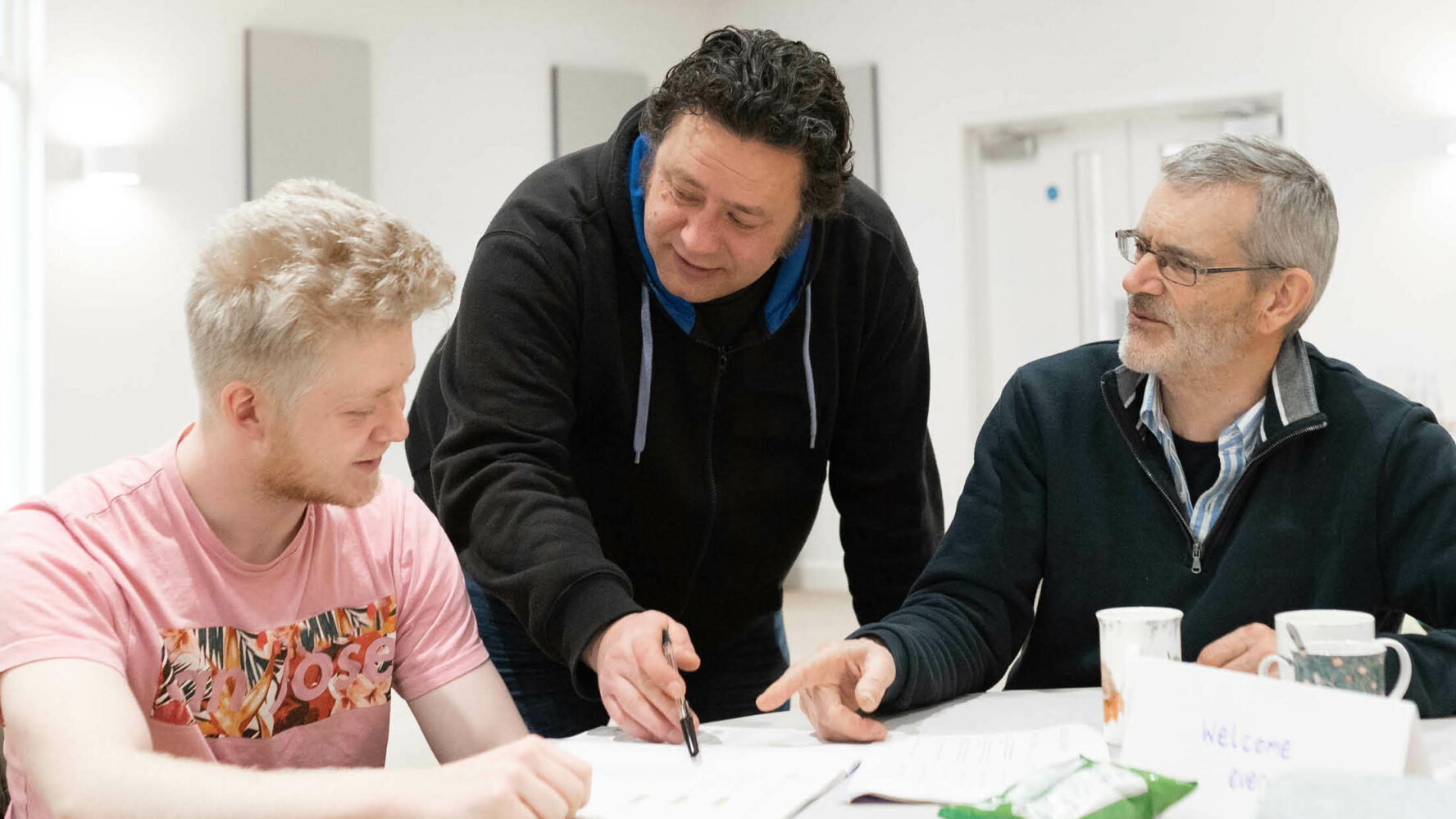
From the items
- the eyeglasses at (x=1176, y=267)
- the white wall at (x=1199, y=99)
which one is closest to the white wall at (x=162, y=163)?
Answer: the white wall at (x=1199, y=99)

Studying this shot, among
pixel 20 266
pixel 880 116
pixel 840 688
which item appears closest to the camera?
pixel 840 688

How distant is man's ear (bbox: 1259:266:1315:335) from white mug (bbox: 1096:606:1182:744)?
1.95ft

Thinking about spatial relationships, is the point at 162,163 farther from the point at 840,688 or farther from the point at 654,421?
the point at 840,688

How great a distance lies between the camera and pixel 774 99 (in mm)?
1653

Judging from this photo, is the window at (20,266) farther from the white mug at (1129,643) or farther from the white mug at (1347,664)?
the white mug at (1347,664)

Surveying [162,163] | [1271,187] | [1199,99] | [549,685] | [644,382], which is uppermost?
[1199,99]

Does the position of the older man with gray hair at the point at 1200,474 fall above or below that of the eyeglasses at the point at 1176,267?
below

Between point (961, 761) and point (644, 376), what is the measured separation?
28.8 inches

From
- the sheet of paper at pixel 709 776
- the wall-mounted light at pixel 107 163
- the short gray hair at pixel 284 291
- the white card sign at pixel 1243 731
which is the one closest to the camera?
the white card sign at pixel 1243 731

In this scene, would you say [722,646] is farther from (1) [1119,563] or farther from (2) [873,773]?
(2) [873,773]

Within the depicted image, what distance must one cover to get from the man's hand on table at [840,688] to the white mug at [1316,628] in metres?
0.42

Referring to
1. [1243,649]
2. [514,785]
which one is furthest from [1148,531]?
[514,785]

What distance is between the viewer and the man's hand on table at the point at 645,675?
144cm

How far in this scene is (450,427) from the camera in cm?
178
